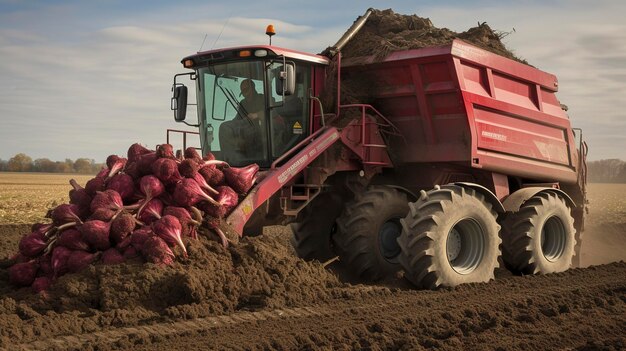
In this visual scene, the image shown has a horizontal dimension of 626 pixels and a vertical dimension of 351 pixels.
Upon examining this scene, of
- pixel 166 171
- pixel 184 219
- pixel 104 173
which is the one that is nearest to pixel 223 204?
pixel 184 219

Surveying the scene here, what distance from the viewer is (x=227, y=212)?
750 centimetres

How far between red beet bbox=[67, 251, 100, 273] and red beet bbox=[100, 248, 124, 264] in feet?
0.31

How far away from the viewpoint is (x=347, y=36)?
389 inches

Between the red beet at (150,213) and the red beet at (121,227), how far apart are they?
0.70 feet

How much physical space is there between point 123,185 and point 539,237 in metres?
5.83

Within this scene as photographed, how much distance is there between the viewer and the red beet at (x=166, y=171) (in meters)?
7.14

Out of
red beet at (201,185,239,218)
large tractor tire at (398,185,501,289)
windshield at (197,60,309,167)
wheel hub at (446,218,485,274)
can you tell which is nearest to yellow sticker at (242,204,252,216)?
red beet at (201,185,239,218)

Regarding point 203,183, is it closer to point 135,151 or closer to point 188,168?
point 188,168

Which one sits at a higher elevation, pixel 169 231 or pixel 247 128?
pixel 247 128

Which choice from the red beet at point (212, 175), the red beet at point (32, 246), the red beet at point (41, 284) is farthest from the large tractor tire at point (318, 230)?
the red beet at point (41, 284)

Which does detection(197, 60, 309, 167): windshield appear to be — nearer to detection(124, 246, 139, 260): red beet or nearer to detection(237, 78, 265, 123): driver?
detection(237, 78, 265, 123): driver

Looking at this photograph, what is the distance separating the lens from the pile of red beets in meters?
6.68

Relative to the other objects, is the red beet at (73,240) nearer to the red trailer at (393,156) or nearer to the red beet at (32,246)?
the red beet at (32,246)

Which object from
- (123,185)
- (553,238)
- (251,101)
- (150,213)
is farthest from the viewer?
(553,238)
